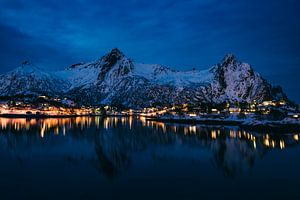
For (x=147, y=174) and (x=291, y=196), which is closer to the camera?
(x=291, y=196)

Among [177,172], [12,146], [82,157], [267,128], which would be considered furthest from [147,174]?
[267,128]

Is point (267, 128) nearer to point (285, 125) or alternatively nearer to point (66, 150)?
point (285, 125)

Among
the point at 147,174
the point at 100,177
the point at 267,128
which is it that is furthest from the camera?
the point at 267,128

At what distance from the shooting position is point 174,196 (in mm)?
18516

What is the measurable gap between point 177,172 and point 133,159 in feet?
23.8

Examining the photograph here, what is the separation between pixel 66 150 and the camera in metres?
38.1

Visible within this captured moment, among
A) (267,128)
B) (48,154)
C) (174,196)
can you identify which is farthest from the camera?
(267,128)

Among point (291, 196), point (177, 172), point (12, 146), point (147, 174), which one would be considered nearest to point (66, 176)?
point (147, 174)

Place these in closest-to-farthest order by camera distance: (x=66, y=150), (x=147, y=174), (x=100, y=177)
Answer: (x=100, y=177)
(x=147, y=174)
(x=66, y=150)

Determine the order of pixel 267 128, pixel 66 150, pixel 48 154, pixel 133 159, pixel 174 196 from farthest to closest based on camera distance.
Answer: pixel 267 128, pixel 66 150, pixel 48 154, pixel 133 159, pixel 174 196

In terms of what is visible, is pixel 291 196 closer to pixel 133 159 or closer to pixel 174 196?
pixel 174 196

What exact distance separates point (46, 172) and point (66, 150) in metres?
13.1

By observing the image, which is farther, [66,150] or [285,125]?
Answer: [285,125]

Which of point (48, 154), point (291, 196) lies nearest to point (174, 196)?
point (291, 196)
